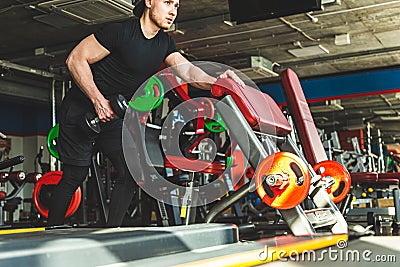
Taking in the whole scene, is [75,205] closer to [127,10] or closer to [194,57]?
[127,10]

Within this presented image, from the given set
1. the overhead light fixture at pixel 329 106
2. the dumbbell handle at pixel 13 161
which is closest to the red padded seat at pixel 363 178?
the dumbbell handle at pixel 13 161

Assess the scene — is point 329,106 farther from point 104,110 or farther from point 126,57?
point 104,110

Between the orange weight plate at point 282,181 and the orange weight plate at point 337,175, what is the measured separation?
953mm

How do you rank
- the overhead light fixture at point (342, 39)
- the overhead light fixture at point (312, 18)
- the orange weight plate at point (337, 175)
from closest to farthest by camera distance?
the orange weight plate at point (337, 175)
the overhead light fixture at point (312, 18)
the overhead light fixture at point (342, 39)

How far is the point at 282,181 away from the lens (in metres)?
2.03

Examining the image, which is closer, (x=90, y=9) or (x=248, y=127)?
(x=248, y=127)

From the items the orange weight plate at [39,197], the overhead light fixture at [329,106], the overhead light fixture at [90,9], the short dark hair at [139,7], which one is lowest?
the orange weight plate at [39,197]

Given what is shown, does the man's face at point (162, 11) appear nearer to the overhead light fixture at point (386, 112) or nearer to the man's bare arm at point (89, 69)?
the man's bare arm at point (89, 69)

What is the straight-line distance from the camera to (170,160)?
3.00 meters

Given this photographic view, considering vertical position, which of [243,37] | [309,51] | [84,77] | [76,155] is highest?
[243,37]

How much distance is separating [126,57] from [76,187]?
0.61m

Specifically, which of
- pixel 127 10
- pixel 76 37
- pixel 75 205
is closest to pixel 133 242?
pixel 75 205

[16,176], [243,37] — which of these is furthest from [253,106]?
[243,37]

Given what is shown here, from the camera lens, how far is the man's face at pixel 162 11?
2.34m
